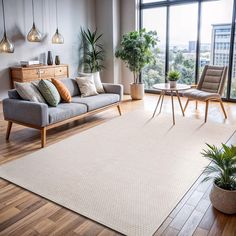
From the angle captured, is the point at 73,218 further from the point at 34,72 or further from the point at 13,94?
the point at 34,72

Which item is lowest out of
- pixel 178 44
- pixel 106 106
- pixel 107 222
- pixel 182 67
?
pixel 107 222

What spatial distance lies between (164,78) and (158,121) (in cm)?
275

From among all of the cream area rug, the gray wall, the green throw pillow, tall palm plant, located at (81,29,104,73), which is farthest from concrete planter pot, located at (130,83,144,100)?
the green throw pillow

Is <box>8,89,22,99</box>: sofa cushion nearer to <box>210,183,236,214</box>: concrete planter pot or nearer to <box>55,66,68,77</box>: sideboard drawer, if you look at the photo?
<box>55,66,68,77</box>: sideboard drawer

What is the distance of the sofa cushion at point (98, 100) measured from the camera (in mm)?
4395

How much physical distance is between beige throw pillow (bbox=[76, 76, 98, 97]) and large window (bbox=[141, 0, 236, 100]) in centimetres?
282

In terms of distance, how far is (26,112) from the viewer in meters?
3.59

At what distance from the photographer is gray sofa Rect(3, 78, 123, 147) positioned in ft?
11.6

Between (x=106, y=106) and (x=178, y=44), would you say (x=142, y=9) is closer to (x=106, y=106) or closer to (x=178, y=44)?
(x=178, y=44)

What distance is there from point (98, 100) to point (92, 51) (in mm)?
3039

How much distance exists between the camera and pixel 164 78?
23.3 feet

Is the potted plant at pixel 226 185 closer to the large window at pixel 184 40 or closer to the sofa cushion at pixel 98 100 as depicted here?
the sofa cushion at pixel 98 100

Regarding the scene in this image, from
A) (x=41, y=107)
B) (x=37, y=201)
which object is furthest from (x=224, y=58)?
(x=37, y=201)

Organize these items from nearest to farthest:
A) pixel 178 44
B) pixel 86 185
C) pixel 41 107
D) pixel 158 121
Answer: pixel 86 185
pixel 41 107
pixel 158 121
pixel 178 44
